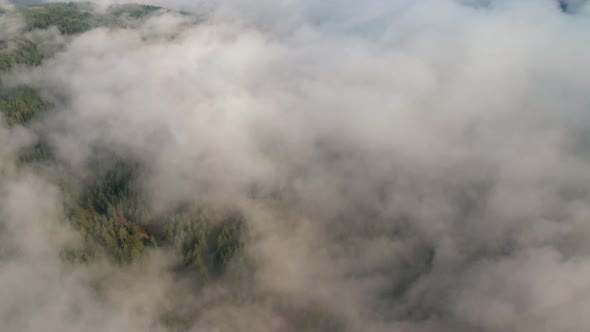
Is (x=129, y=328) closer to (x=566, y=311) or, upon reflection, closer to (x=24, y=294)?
(x=24, y=294)

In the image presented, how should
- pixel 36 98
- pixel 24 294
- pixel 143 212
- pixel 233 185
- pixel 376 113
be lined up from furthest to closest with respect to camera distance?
pixel 376 113 → pixel 36 98 → pixel 233 185 → pixel 143 212 → pixel 24 294

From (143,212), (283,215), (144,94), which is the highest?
(144,94)

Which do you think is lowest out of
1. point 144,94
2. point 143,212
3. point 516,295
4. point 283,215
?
point 516,295

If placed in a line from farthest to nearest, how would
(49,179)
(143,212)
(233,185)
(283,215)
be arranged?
(233,185) < (283,215) < (49,179) < (143,212)

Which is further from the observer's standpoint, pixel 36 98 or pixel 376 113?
pixel 376 113

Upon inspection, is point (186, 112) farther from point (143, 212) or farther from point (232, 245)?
point (232, 245)

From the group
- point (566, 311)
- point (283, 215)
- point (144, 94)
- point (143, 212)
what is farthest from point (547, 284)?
point (144, 94)

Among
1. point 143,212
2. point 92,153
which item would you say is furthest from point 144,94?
point 143,212

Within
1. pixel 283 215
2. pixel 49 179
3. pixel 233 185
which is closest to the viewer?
pixel 49 179

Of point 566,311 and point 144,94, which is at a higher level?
point 144,94
